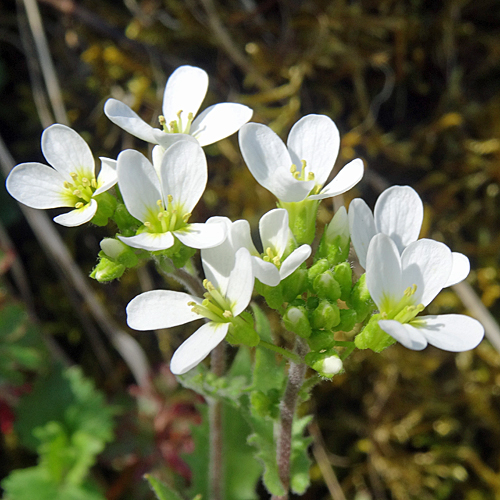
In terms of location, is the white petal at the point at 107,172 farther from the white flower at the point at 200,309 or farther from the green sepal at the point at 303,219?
the green sepal at the point at 303,219

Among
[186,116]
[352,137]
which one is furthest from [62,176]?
[352,137]

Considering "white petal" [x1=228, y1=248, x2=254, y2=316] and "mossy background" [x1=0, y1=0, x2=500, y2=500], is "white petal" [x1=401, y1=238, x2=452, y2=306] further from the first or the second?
"mossy background" [x1=0, y1=0, x2=500, y2=500]

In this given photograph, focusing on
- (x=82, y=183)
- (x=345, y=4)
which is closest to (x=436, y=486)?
(x=82, y=183)

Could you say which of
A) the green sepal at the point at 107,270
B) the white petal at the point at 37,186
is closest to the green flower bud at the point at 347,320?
the green sepal at the point at 107,270

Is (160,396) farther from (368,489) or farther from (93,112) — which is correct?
(93,112)

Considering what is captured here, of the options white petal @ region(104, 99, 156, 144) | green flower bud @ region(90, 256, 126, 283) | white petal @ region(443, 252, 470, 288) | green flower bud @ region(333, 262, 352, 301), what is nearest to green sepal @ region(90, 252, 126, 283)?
green flower bud @ region(90, 256, 126, 283)
